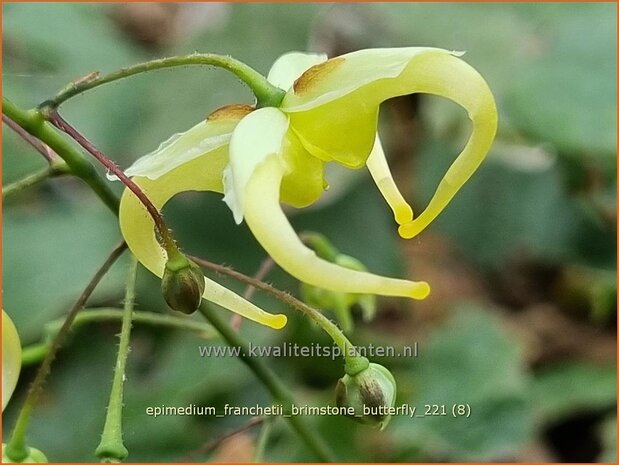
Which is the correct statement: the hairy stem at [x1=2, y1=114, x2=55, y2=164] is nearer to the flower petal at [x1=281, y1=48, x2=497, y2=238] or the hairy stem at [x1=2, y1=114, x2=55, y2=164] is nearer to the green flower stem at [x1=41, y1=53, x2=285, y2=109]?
the green flower stem at [x1=41, y1=53, x2=285, y2=109]

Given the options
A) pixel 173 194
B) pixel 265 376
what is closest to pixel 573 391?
pixel 265 376

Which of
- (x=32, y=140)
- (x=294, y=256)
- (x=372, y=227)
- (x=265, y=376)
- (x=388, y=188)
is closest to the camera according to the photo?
(x=294, y=256)

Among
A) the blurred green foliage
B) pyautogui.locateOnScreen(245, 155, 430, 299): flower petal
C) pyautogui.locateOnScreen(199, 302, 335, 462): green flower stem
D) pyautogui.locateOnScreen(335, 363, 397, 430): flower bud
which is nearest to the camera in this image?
A: pyautogui.locateOnScreen(245, 155, 430, 299): flower petal

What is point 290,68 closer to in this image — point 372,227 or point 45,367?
point 45,367

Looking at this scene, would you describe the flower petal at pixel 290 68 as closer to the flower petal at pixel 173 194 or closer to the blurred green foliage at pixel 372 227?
the flower petal at pixel 173 194

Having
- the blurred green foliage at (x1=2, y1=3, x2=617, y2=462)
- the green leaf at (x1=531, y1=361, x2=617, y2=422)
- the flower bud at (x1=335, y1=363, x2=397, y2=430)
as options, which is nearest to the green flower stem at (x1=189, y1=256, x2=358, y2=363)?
the flower bud at (x1=335, y1=363, x2=397, y2=430)
